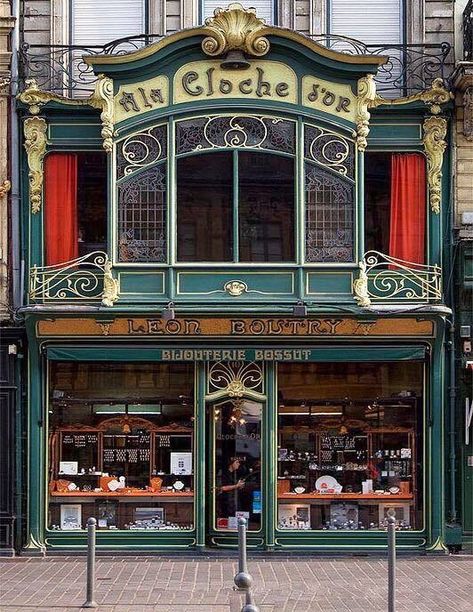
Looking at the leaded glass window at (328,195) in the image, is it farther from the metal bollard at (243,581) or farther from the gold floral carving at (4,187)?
the metal bollard at (243,581)

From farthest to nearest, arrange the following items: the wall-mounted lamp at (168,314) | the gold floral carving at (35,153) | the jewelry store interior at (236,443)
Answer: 1. the gold floral carving at (35,153)
2. the jewelry store interior at (236,443)
3. the wall-mounted lamp at (168,314)

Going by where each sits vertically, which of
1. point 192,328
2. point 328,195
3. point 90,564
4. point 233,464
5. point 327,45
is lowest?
point 90,564

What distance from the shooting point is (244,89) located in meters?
16.7

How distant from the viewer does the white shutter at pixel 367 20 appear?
17.8m

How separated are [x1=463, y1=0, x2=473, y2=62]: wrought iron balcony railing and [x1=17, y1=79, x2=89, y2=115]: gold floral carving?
5.96 metres

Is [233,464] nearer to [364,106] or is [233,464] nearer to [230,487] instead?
[230,487]

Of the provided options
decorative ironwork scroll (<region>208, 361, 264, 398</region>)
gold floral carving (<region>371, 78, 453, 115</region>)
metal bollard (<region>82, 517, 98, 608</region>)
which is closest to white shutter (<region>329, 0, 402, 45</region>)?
gold floral carving (<region>371, 78, 453, 115</region>)

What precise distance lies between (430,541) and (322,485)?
1.82 meters

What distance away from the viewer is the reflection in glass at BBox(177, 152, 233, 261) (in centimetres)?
1675

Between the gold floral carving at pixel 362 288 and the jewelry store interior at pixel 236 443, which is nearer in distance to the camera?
the gold floral carving at pixel 362 288

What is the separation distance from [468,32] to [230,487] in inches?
313

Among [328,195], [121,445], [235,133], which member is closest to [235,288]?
[328,195]

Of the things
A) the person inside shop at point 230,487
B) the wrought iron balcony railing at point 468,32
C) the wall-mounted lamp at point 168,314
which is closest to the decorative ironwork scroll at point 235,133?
the wall-mounted lamp at point 168,314

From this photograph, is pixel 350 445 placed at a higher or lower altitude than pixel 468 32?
lower
